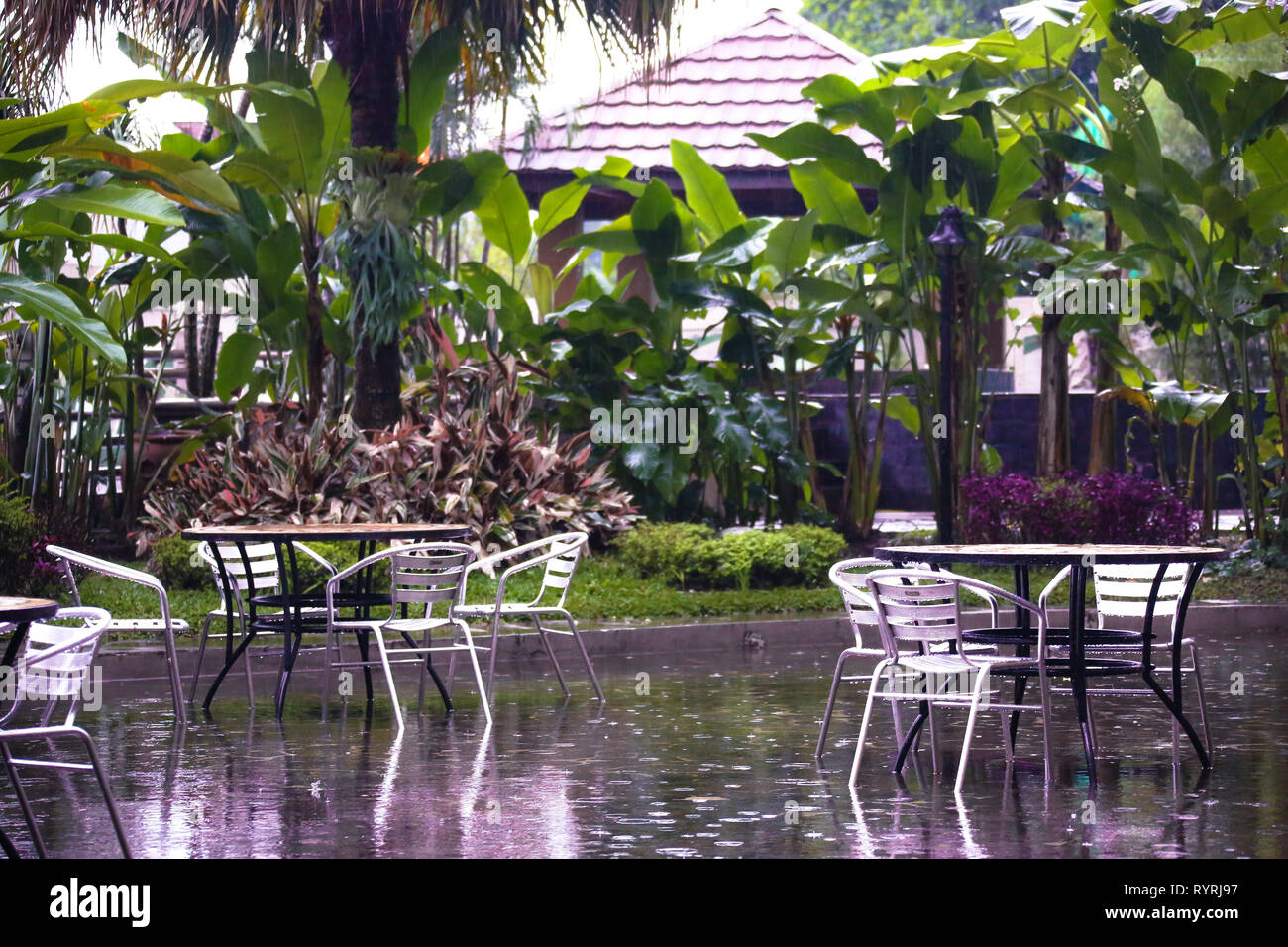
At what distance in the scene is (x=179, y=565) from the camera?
1428 cm

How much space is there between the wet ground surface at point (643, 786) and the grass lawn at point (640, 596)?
3.07m

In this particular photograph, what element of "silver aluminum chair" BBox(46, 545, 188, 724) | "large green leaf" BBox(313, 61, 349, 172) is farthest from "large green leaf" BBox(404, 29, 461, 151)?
"silver aluminum chair" BBox(46, 545, 188, 724)

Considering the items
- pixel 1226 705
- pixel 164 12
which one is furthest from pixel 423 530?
pixel 164 12

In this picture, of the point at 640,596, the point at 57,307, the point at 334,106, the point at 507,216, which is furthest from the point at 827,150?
the point at 57,307

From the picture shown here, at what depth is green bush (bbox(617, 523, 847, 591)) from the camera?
1501 cm

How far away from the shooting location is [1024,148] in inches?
662

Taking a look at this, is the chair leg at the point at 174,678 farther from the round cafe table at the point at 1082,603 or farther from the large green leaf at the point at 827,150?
the large green leaf at the point at 827,150

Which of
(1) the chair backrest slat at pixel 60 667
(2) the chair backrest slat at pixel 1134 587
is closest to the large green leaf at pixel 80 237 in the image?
(1) the chair backrest slat at pixel 60 667

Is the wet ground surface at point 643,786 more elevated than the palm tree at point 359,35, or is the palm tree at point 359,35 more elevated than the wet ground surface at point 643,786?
the palm tree at point 359,35

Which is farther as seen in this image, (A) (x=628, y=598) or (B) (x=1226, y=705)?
(A) (x=628, y=598)

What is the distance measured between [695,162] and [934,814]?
11964 mm

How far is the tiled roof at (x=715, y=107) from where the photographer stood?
69.6 feet

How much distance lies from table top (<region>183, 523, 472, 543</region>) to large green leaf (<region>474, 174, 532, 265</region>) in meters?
8.23
